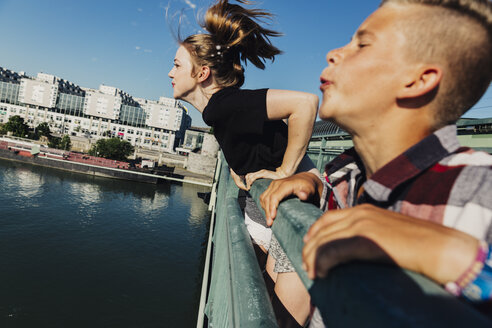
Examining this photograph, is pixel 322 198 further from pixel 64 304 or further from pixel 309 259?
pixel 64 304

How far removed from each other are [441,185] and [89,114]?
9581 cm

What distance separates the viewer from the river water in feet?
69.9

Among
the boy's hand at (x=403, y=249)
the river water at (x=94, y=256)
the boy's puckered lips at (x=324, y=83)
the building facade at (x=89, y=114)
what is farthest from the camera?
the building facade at (x=89, y=114)

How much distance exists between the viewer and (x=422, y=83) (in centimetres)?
104

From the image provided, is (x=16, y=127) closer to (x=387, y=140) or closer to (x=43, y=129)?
(x=43, y=129)

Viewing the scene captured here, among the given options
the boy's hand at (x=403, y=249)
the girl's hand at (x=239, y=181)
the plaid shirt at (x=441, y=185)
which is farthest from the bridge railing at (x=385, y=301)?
the girl's hand at (x=239, y=181)

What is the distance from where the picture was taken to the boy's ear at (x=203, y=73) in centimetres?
236

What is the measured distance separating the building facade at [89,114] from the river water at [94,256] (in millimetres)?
37985

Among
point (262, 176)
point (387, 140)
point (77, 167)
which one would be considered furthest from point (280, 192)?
point (77, 167)

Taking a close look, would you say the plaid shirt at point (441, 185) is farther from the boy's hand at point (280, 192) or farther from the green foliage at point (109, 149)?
the green foliage at point (109, 149)

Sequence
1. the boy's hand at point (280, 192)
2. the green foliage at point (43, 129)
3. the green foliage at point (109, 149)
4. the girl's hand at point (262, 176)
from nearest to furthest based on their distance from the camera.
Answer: the boy's hand at point (280, 192)
the girl's hand at point (262, 176)
the green foliage at point (109, 149)
the green foliage at point (43, 129)

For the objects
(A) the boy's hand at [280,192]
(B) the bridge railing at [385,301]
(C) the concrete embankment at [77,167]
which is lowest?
(C) the concrete embankment at [77,167]

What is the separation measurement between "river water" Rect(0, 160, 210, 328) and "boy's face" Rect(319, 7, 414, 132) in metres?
23.9

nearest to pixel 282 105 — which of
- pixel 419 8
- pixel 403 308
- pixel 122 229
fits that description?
pixel 419 8
